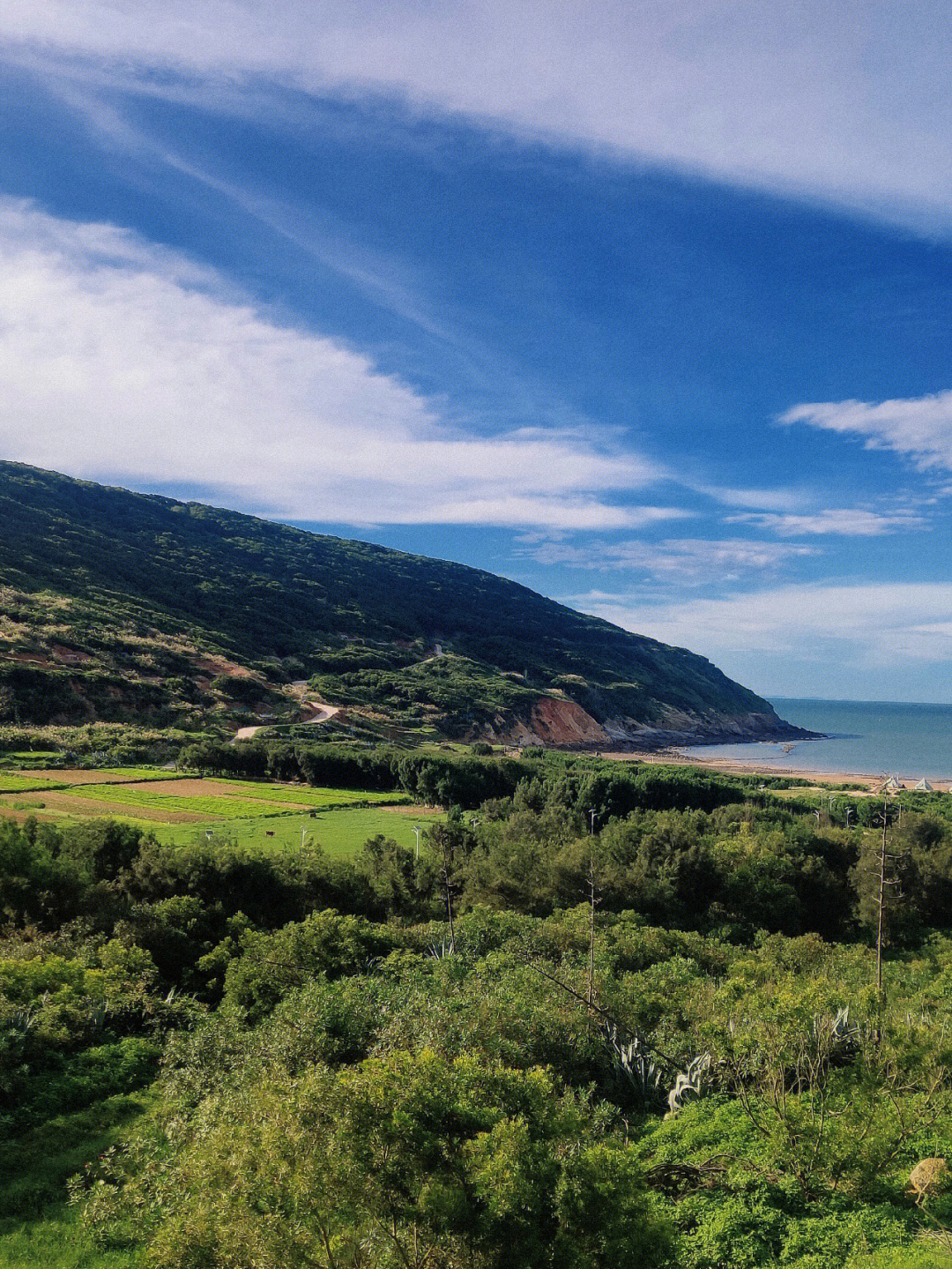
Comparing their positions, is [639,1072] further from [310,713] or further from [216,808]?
[310,713]

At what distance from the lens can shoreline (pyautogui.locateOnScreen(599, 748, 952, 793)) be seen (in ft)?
313

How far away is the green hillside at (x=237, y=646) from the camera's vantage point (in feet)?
291

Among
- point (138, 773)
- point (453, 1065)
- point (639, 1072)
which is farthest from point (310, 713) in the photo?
point (453, 1065)

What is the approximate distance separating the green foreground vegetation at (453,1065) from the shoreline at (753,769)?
6315 centimetres

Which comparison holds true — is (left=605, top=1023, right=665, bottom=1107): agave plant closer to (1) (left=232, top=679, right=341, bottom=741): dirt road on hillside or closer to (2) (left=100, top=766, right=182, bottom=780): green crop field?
(2) (left=100, top=766, right=182, bottom=780): green crop field

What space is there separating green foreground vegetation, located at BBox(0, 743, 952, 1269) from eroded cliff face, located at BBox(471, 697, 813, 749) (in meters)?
87.5

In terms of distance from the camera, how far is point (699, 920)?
36.6 meters

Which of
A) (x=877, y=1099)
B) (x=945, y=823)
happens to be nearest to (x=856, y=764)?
(x=945, y=823)

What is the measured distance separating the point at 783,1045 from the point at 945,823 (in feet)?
154

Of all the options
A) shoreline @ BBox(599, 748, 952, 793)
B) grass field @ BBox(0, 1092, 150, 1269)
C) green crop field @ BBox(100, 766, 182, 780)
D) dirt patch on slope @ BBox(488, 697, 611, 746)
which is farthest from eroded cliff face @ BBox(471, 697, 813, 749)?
grass field @ BBox(0, 1092, 150, 1269)

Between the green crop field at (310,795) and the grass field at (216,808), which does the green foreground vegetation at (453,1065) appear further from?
the green crop field at (310,795)

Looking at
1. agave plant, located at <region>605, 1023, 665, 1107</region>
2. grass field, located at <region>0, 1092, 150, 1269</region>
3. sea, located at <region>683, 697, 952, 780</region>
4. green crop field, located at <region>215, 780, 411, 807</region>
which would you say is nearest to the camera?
grass field, located at <region>0, 1092, 150, 1269</region>

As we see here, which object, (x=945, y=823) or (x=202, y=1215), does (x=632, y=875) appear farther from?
(x=202, y=1215)

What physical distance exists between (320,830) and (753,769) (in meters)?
79.8
